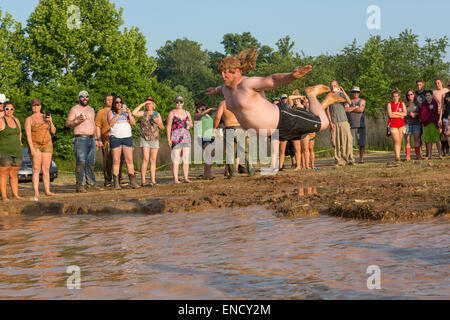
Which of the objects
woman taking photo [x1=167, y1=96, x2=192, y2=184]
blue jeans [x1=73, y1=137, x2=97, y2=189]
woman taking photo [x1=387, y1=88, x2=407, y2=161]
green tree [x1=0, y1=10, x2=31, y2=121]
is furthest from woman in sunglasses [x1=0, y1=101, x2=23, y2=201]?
green tree [x1=0, y1=10, x2=31, y2=121]

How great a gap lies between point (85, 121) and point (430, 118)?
8.62 m

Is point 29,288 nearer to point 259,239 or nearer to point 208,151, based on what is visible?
point 259,239

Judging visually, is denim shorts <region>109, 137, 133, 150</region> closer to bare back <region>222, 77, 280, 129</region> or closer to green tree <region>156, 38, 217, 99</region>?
bare back <region>222, 77, 280, 129</region>

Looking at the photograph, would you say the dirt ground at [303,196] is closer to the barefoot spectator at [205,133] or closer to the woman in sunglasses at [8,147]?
the woman in sunglasses at [8,147]

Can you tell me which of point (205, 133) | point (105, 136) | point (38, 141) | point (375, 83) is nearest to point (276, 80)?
point (38, 141)

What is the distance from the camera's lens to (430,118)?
16.6 meters

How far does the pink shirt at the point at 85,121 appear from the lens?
44.5ft

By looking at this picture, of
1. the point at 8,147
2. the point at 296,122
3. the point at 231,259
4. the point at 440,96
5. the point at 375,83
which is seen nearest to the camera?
Result: the point at 231,259

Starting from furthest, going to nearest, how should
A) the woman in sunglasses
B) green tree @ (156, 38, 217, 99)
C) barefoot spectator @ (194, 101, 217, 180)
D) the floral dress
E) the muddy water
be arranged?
green tree @ (156, 38, 217, 99) → barefoot spectator @ (194, 101, 217, 180) → the floral dress → the woman in sunglasses → the muddy water

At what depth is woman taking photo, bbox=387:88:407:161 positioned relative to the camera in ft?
54.9

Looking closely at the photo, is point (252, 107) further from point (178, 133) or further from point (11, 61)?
point (11, 61)

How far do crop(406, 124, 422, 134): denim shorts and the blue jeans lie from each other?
819 centimetres

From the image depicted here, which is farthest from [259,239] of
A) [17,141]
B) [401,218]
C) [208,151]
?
[208,151]
